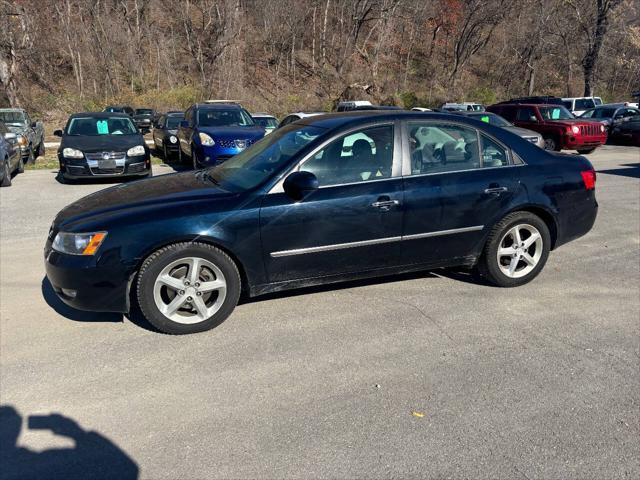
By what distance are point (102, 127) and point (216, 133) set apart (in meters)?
3.00

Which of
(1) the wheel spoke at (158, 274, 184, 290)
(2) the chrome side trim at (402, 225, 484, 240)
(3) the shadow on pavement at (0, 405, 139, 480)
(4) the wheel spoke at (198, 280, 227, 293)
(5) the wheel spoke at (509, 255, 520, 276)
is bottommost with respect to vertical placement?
(3) the shadow on pavement at (0, 405, 139, 480)

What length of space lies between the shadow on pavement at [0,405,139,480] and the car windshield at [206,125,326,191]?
2.10 meters

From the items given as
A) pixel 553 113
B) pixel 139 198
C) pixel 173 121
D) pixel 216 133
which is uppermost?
pixel 553 113

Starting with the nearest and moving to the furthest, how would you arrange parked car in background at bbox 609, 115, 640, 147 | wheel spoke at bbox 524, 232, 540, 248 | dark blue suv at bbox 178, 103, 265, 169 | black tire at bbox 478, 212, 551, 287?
1. black tire at bbox 478, 212, 551, 287
2. wheel spoke at bbox 524, 232, 540, 248
3. dark blue suv at bbox 178, 103, 265, 169
4. parked car in background at bbox 609, 115, 640, 147

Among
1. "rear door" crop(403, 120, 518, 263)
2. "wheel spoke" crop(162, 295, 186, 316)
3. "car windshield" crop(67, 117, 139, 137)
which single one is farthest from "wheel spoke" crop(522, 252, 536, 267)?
"car windshield" crop(67, 117, 139, 137)

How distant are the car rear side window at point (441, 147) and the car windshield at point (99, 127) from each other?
9323 mm

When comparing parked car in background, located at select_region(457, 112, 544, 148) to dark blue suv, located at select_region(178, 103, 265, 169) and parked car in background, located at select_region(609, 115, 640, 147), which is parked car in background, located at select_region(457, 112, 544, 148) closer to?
dark blue suv, located at select_region(178, 103, 265, 169)

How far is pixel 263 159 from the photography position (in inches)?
186

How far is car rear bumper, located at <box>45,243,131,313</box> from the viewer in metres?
3.84

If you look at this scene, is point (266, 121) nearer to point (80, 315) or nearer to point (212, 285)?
point (80, 315)

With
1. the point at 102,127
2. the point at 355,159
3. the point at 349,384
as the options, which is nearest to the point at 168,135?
the point at 102,127

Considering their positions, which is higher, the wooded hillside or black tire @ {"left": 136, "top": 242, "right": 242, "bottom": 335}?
the wooded hillside

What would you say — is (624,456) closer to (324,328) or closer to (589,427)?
(589,427)

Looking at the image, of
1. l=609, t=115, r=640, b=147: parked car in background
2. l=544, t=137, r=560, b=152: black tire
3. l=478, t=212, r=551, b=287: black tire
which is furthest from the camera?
l=609, t=115, r=640, b=147: parked car in background
